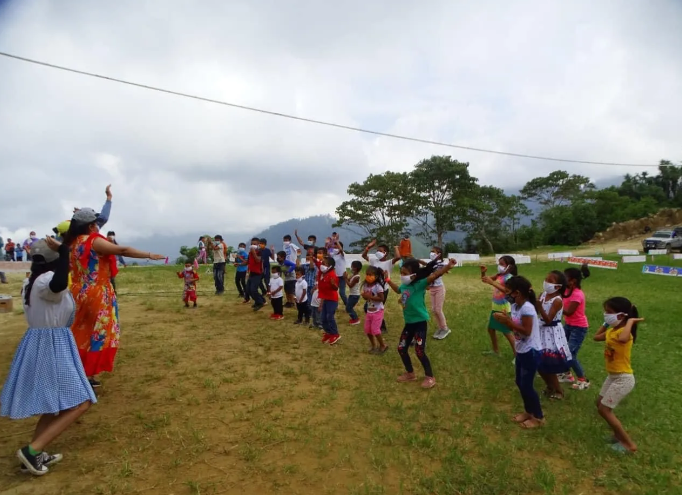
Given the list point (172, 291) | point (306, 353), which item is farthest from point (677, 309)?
point (172, 291)

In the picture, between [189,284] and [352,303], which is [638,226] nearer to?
[352,303]

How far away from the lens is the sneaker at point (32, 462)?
3393 millimetres

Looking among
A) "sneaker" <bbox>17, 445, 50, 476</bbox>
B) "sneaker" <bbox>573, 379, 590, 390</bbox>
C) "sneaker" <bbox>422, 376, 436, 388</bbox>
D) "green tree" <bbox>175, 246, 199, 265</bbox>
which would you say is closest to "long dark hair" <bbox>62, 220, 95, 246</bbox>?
"sneaker" <bbox>17, 445, 50, 476</bbox>

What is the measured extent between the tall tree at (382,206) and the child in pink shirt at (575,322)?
1147 inches

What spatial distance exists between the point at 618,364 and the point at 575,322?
5.86ft

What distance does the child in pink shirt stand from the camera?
5535 millimetres

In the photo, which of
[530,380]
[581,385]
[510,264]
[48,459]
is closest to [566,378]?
[581,385]

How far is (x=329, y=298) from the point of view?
310 inches

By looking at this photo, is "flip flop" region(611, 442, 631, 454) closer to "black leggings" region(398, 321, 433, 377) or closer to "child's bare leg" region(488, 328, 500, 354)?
"black leggings" region(398, 321, 433, 377)

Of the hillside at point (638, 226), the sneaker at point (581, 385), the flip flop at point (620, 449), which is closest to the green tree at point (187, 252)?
the sneaker at point (581, 385)

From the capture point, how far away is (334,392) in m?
5.37

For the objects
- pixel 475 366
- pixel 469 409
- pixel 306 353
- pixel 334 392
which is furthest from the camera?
pixel 306 353

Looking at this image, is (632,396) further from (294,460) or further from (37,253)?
(37,253)

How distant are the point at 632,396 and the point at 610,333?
1954 millimetres
